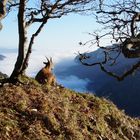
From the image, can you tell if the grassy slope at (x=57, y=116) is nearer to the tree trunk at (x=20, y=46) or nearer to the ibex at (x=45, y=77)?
the tree trunk at (x=20, y=46)

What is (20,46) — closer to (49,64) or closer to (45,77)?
(45,77)

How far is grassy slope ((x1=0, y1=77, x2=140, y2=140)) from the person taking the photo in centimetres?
1365

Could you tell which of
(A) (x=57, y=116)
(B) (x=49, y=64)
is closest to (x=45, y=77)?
(B) (x=49, y=64)

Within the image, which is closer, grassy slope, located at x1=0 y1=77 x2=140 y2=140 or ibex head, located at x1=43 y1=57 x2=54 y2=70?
grassy slope, located at x1=0 y1=77 x2=140 y2=140

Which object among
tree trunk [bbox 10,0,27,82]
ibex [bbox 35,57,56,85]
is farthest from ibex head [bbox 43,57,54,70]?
tree trunk [bbox 10,0,27,82]

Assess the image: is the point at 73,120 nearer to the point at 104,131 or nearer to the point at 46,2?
the point at 104,131

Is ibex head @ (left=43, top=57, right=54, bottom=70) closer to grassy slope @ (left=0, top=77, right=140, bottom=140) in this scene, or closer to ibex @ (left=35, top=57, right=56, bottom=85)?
ibex @ (left=35, top=57, right=56, bottom=85)

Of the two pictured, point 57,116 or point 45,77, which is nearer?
point 57,116

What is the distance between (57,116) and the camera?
49.9 ft

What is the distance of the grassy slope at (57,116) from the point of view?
44.8 ft

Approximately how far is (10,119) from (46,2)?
6.19 m

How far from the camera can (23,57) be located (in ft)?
53.1

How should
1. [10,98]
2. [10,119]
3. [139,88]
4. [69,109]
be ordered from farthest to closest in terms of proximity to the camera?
[139,88], [69,109], [10,98], [10,119]

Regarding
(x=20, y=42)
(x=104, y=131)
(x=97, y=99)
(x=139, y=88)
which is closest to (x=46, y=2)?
(x=20, y=42)
